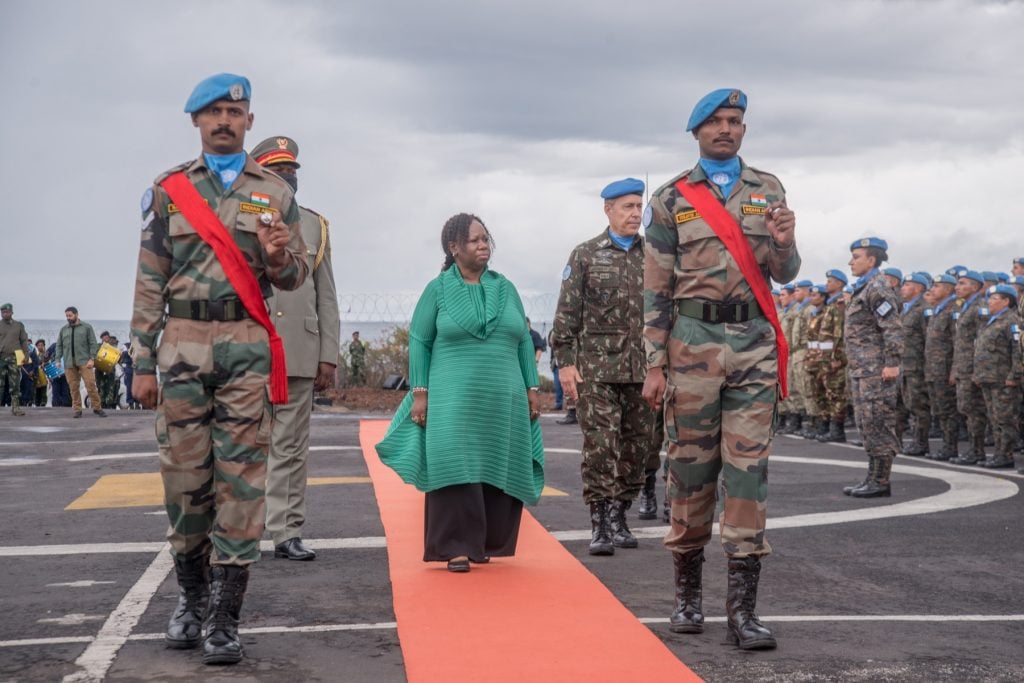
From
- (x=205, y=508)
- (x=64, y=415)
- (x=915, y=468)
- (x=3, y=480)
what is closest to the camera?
(x=205, y=508)

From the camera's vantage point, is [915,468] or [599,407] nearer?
[599,407]

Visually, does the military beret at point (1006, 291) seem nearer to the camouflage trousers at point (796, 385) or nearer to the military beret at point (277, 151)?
the camouflage trousers at point (796, 385)

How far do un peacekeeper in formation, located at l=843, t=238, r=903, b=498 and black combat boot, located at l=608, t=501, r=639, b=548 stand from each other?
3.43 meters

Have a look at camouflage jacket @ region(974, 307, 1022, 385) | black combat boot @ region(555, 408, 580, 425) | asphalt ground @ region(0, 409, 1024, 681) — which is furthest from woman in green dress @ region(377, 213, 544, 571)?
black combat boot @ region(555, 408, 580, 425)

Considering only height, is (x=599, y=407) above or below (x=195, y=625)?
above

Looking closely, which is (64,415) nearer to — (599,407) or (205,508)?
(599,407)

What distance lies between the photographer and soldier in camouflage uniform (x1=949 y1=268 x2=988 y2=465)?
15.3 m

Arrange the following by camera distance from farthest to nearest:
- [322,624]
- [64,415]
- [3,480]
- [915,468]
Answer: [64,415]
[915,468]
[3,480]
[322,624]

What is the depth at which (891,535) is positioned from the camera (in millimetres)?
8797

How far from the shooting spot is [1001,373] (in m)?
14.8

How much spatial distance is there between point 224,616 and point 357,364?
26.6 m

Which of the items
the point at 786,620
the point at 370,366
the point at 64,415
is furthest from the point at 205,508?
the point at 370,366

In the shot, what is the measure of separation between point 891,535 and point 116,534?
5342 mm

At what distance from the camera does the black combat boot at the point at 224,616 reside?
5152 mm
